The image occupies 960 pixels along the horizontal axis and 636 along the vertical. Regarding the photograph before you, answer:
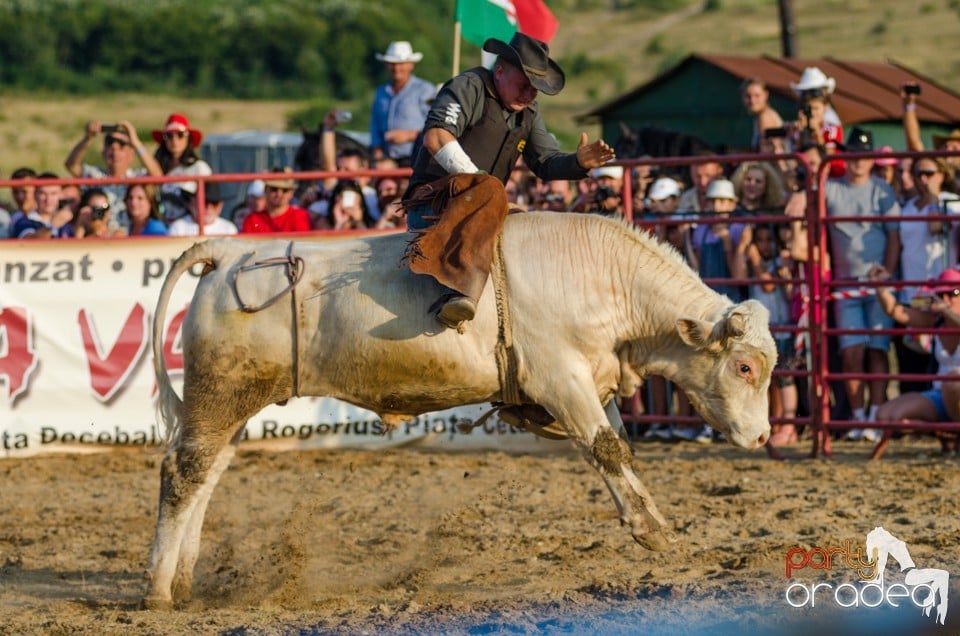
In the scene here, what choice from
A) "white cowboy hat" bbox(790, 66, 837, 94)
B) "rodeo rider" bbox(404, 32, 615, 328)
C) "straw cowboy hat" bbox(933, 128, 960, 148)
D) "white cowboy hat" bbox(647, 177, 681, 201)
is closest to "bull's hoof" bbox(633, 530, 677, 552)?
"rodeo rider" bbox(404, 32, 615, 328)

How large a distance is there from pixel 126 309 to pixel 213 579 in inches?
143

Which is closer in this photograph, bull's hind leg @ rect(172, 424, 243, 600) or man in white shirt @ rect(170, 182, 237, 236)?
bull's hind leg @ rect(172, 424, 243, 600)

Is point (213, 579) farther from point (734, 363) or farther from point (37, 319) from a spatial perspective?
point (37, 319)

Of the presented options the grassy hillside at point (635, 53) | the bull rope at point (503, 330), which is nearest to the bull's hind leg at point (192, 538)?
the bull rope at point (503, 330)

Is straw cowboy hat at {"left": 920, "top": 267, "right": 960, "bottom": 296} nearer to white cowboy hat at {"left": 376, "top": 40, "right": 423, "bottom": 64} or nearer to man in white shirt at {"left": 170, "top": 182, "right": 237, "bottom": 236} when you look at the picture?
man in white shirt at {"left": 170, "top": 182, "right": 237, "bottom": 236}

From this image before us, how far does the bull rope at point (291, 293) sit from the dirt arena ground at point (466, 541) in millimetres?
1050

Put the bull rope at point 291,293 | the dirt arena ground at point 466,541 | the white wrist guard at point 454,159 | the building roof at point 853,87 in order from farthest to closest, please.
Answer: the building roof at point 853,87
the bull rope at point 291,293
the white wrist guard at point 454,159
the dirt arena ground at point 466,541

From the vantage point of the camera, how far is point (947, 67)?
4034 centimetres

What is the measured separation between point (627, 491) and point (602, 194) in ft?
13.6

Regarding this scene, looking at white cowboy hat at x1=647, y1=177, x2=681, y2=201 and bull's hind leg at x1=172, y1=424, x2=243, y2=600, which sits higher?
white cowboy hat at x1=647, y1=177, x2=681, y2=201

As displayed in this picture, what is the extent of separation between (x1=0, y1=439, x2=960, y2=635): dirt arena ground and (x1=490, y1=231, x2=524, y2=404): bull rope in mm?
935

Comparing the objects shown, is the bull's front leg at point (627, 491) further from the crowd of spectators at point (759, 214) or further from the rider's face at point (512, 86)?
the crowd of spectators at point (759, 214)

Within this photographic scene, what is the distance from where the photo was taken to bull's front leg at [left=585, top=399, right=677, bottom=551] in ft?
19.7

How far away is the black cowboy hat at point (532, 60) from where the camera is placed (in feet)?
20.8
